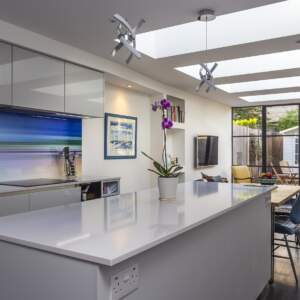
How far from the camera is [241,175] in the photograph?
8.63m

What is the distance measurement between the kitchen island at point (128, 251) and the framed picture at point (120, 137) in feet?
8.81

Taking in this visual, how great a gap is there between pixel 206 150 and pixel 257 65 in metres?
2.75

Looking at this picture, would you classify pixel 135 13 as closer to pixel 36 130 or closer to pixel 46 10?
pixel 46 10

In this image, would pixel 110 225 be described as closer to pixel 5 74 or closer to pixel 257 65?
pixel 5 74

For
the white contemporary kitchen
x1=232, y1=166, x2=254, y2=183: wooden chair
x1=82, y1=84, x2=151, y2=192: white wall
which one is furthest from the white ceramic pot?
x1=232, y1=166, x2=254, y2=183: wooden chair

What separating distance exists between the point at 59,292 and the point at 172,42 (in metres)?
3.73

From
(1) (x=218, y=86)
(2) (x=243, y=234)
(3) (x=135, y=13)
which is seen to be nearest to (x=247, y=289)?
(2) (x=243, y=234)

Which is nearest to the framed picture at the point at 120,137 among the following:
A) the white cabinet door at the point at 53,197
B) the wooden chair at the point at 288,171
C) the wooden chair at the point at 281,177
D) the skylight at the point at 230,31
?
the skylight at the point at 230,31

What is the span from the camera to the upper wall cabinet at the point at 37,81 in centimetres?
338

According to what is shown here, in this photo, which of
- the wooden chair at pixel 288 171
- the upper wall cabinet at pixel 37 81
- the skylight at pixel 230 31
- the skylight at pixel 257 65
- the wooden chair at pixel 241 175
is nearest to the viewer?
the upper wall cabinet at pixel 37 81

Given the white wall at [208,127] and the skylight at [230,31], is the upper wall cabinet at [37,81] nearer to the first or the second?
the skylight at [230,31]

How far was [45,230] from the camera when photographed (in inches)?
59.6

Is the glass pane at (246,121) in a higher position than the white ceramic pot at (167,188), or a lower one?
higher

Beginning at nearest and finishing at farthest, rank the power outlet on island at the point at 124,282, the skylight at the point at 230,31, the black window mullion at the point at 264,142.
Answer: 1. the power outlet on island at the point at 124,282
2. the skylight at the point at 230,31
3. the black window mullion at the point at 264,142
